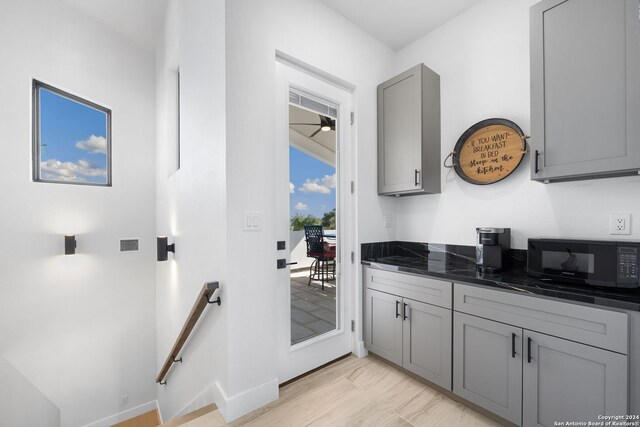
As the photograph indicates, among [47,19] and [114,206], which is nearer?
[47,19]

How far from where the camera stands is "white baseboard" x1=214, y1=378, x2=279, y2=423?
5.39ft

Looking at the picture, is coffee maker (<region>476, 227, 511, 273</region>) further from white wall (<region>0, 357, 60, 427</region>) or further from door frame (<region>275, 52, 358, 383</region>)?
white wall (<region>0, 357, 60, 427</region>)

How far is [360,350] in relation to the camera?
7.95ft

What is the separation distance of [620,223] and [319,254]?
201cm

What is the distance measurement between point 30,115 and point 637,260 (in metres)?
5.18

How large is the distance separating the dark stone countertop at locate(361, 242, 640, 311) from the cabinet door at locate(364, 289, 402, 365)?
28 centimetres

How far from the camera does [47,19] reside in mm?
2982

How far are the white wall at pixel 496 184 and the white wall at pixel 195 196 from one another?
6.27 feet

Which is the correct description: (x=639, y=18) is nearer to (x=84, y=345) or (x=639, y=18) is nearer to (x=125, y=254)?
(x=125, y=254)

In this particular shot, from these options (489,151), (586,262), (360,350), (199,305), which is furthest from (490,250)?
(199,305)

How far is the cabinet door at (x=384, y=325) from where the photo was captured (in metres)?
2.15

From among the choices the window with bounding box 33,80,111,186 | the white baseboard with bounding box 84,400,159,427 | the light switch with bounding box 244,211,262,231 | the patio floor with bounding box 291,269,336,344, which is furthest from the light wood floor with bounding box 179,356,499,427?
the window with bounding box 33,80,111,186

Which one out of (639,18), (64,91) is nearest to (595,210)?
(639,18)

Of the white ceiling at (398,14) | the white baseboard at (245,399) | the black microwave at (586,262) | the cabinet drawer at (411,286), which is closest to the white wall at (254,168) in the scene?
the white baseboard at (245,399)
